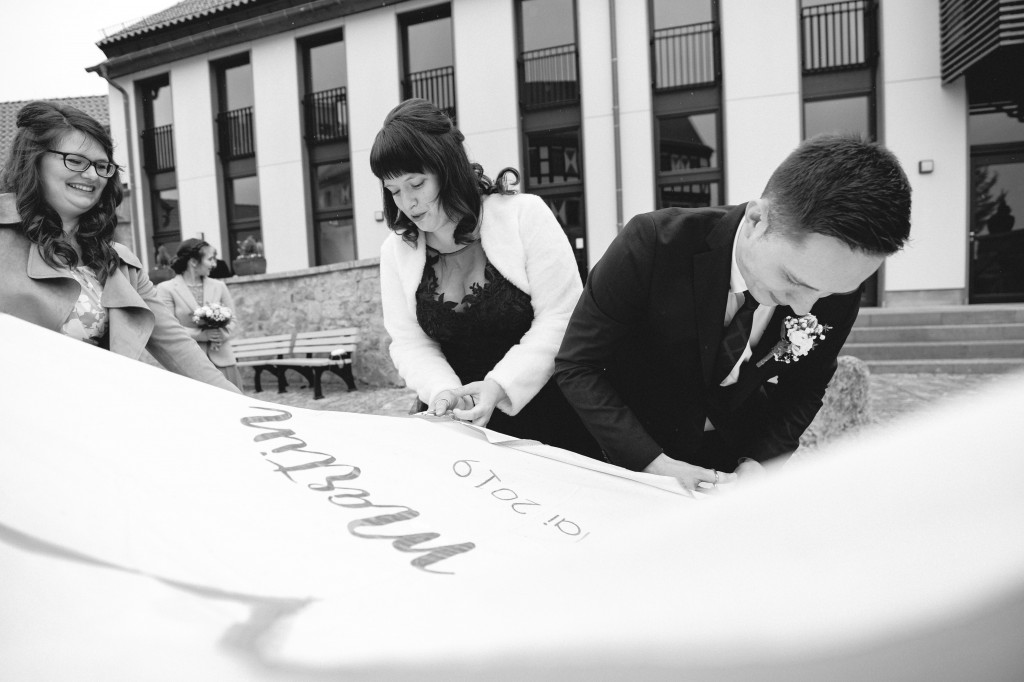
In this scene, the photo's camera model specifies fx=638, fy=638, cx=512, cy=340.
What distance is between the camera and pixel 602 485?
142 cm

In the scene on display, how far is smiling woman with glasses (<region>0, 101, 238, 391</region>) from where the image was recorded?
5.58 feet

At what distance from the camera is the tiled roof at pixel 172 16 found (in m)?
14.3

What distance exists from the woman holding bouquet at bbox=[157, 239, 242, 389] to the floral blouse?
3632 millimetres

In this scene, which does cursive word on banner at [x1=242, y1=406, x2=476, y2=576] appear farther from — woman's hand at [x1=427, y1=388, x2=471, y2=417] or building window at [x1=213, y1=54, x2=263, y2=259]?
building window at [x1=213, y1=54, x2=263, y2=259]

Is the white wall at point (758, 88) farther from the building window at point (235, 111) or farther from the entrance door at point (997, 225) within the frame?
the building window at point (235, 111)

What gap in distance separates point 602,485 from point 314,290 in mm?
7436

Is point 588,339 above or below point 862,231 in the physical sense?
below

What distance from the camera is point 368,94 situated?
44.3 feet

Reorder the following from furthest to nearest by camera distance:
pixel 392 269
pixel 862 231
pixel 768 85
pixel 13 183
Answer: pixel 768 85, pixel 392 269, pixel 13 183, pixel 862 231

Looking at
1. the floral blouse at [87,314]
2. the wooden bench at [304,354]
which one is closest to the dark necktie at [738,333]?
the floral blouse at [87,314]

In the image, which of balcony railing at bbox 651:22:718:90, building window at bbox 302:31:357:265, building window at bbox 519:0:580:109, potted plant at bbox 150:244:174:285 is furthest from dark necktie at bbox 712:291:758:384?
building window at bbox 302:31:357:265

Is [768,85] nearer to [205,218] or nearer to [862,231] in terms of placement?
[862,231]

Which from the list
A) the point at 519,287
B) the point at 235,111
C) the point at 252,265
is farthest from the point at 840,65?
the point at 235,111

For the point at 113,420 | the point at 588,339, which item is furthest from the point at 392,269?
the point at 113,420
